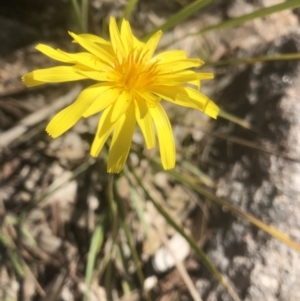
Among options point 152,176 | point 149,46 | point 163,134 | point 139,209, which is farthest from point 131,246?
point 149,46

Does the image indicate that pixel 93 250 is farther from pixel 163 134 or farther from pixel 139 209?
pixel 163 134

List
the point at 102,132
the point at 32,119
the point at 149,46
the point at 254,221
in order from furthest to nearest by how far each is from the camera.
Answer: the point at 32,119
the point at 254,221
the point at 149,46
the point at 102,132

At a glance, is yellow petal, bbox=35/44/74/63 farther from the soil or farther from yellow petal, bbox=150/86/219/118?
the soil

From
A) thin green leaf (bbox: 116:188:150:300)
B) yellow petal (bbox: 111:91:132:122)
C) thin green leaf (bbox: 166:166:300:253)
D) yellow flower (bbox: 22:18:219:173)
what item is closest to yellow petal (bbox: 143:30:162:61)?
yellow flower (bbox: 22:18:219:173)

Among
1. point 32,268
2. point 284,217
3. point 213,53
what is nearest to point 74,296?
point 32,268

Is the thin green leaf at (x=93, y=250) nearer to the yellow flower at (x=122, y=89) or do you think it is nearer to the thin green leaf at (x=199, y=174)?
the thin green leaf at (x=199, y=174)

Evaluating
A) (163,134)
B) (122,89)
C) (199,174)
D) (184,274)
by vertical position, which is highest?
(122,89)
